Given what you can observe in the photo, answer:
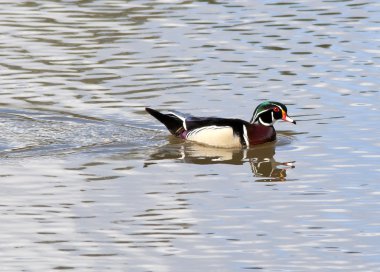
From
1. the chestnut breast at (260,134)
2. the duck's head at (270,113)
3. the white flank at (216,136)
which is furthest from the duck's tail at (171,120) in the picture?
the duck's head at (270,113)

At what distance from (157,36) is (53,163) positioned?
21.6 ft

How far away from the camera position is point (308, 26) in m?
21.8

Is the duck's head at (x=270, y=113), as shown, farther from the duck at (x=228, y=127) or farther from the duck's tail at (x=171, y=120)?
the duck's tail at (x=171, y=120)

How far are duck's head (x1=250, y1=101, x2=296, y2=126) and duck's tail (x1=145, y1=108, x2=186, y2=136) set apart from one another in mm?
893

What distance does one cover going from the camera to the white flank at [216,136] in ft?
53.1

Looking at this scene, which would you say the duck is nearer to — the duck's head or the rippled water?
the duck's head

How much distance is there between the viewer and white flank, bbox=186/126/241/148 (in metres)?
16.2

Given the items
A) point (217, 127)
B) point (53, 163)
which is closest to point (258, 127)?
point (217, 127)

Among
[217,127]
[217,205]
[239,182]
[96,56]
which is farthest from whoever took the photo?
[96,56]

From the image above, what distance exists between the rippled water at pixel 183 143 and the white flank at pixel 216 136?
0.13 m

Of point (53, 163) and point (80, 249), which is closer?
point (80, 249)

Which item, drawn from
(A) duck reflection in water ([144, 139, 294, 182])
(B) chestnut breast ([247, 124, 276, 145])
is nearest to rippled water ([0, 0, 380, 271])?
(A) duck reflection in water ([144, 139, 294, 182])

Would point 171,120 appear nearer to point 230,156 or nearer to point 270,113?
point 230,156

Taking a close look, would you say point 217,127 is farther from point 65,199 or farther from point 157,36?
point 157,36
